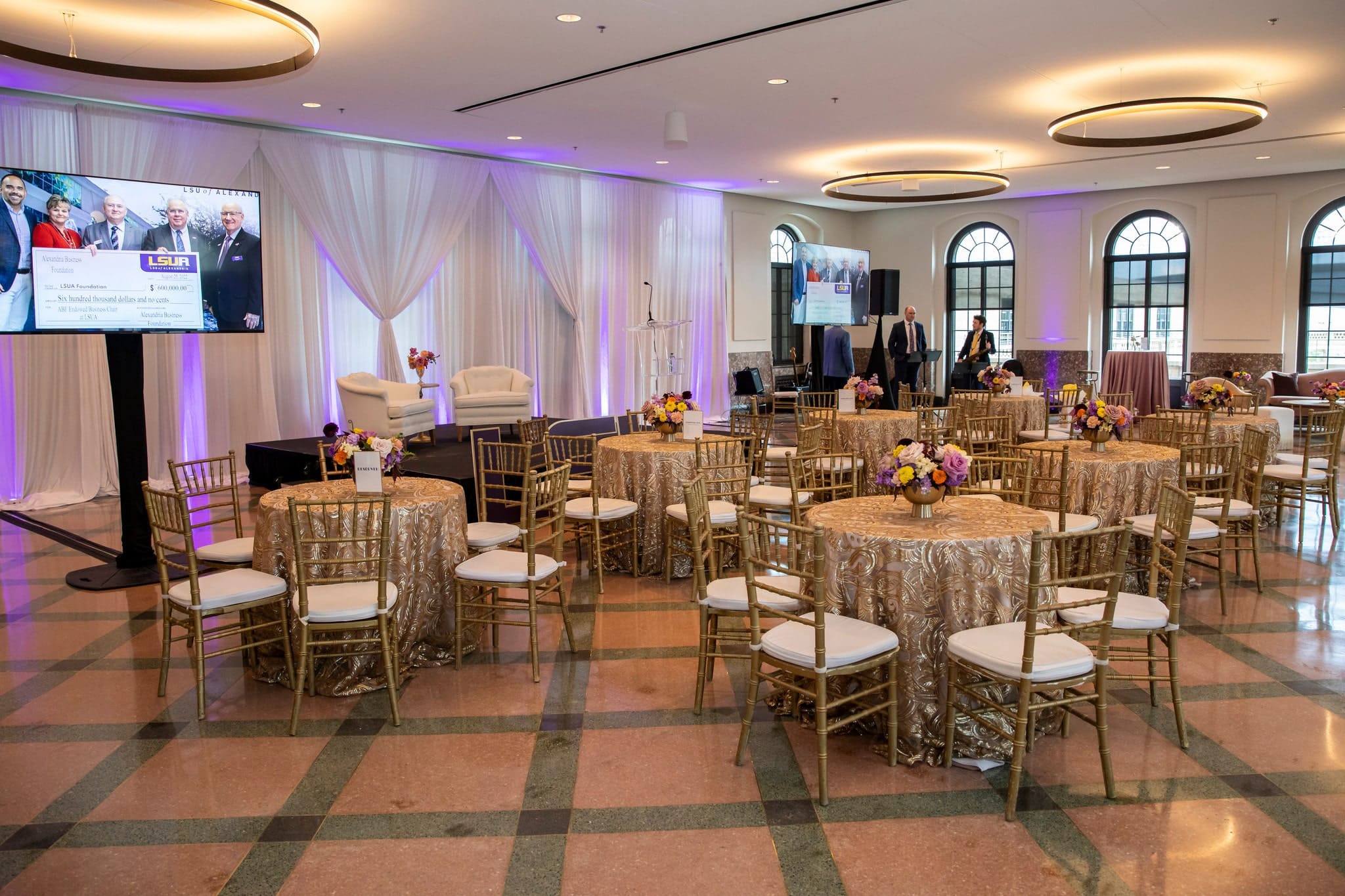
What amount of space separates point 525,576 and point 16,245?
3.77 metres

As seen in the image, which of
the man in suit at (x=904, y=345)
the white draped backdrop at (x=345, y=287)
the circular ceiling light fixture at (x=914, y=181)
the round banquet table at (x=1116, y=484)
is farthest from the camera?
the man in suit at (x=904, y=345)

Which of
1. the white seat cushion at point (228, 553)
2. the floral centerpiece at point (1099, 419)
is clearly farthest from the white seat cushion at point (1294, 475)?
the white seat cushion at point (228, 553)

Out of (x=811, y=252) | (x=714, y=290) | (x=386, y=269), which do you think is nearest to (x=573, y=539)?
(x=386, y=269)

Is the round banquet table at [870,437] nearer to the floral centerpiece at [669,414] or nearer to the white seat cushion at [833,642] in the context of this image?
the floral centerpiece at [669,414]

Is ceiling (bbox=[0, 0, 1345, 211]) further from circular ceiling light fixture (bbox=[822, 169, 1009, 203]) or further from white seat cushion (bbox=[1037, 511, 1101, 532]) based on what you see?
white seat cushion (bbox=[1037, 511, 1101, 532])

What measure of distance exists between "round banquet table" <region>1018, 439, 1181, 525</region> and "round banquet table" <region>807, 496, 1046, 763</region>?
204 cm

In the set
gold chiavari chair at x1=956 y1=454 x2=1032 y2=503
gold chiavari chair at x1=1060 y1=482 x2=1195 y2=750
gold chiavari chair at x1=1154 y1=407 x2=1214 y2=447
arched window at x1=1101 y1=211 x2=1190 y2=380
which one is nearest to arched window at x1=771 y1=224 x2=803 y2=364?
arched window at x1=1101 y1=211 x2=1190 y2=380

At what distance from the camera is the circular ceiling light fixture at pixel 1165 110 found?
24.1 ft

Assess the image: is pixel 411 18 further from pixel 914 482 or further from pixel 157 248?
pixel 914 482

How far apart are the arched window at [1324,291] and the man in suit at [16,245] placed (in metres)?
14.7

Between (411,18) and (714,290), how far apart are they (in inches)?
340

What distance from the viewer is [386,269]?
10055 mm

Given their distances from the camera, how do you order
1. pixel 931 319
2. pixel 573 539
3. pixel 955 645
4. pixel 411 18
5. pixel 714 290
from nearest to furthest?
pixel 955 645, pixel 411 18, pixel 573 539, pixel 714 290, pixel 931 319

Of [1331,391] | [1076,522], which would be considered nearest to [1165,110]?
[1331,391]
